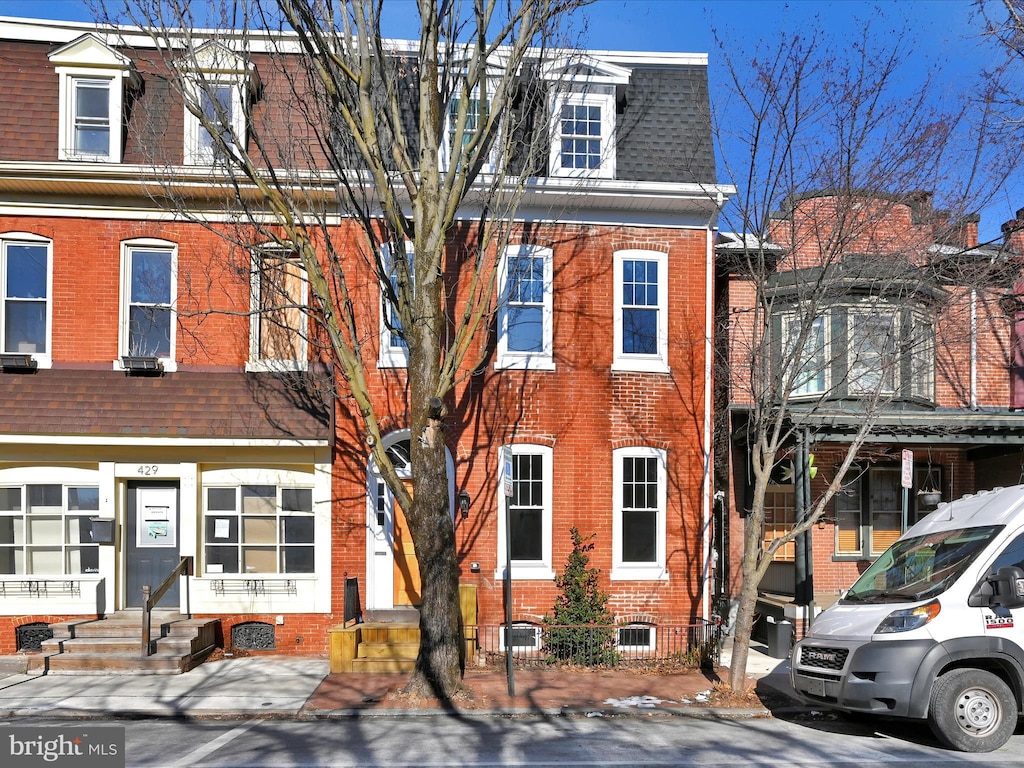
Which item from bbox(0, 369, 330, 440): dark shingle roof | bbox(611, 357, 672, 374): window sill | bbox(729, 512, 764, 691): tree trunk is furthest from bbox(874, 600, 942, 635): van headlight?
bbox(0, 369, 330, 440): dark shingle roof

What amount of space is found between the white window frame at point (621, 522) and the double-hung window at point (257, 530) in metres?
5.09

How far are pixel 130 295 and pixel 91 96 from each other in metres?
3.50

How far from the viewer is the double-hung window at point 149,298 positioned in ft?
46.6

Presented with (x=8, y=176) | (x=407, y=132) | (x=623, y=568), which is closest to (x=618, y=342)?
(x=623, y=568)

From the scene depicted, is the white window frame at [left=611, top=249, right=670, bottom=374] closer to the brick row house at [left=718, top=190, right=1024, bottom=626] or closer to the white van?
the brick row house at [left=718, top=190, right=1024, bottom=626]

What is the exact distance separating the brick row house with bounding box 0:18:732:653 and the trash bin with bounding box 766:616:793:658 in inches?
44.1

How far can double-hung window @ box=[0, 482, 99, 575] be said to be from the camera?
13.9 metres

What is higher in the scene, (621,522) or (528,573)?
(621,522)

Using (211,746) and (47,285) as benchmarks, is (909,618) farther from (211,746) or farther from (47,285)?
(47,285)

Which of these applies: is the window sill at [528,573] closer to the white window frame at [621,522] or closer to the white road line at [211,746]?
the white window frame at [621,522]

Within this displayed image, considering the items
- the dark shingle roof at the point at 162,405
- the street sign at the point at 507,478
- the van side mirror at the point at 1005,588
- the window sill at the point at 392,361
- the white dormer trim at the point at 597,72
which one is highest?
the white dormer trim at the point at 597,72

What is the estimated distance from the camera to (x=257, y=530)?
46.8 ft

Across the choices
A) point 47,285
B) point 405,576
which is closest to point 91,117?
point 47,285

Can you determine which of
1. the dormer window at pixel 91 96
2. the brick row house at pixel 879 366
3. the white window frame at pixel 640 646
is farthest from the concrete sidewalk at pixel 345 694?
the dormer window at pixel 91 96
